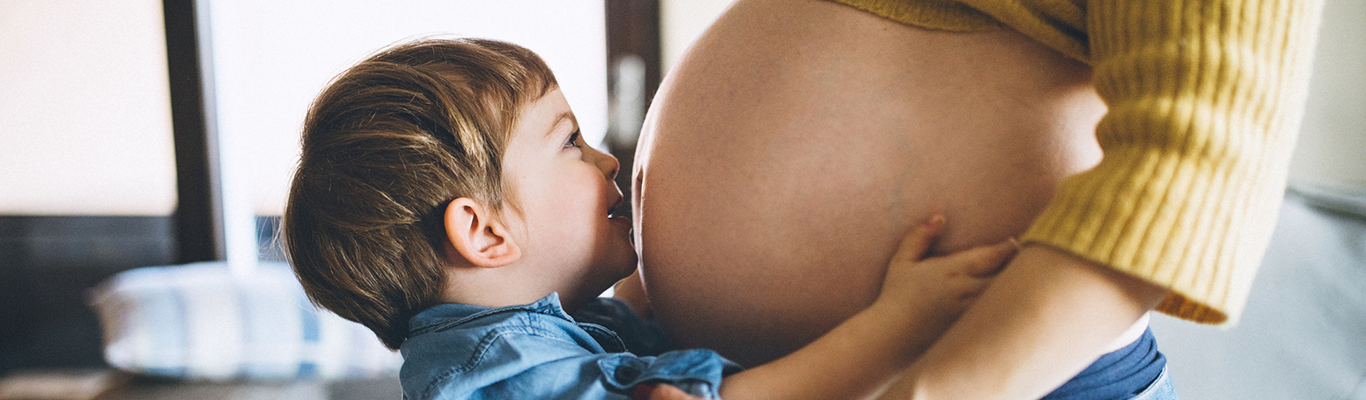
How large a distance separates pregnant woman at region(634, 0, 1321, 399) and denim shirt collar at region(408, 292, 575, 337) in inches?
3.7

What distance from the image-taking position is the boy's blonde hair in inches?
24.6

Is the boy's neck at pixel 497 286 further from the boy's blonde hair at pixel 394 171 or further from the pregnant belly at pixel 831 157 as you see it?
the pregnant belly at pixel 831 157

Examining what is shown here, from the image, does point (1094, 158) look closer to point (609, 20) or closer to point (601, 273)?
point (601, 273)

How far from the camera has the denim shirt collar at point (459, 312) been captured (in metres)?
0.60

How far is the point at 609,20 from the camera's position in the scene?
6.62ft

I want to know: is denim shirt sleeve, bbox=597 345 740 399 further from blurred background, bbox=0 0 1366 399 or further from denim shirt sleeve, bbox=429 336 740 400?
blurred background, bbox=0 0 1366 399

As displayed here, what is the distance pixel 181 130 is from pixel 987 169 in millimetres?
2545

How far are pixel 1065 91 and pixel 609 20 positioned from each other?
1.66 m

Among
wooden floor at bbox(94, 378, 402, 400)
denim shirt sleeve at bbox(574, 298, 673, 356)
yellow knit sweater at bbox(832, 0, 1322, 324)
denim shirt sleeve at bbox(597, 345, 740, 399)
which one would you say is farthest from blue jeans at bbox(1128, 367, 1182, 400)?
wooden floor at bbox(94, 378, 402, 400)

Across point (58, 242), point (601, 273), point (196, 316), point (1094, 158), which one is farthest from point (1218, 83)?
point (58, 242)

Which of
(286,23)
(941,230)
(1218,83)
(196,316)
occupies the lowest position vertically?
(196,316)

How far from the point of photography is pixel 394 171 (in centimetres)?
62

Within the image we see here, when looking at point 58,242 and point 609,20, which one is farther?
point 58,242

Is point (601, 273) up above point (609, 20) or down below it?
below
